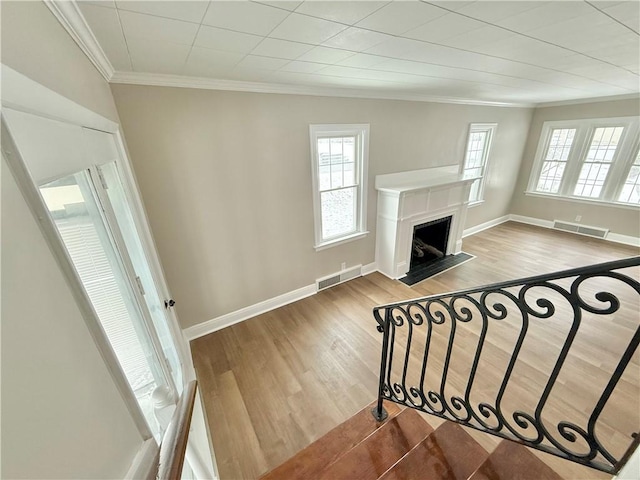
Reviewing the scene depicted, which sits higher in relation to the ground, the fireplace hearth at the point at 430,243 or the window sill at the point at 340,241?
the window sill at the point at 340,241

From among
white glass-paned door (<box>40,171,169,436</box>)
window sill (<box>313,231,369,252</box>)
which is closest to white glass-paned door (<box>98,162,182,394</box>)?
white glass-paned door (<box>40,171,169,436</box>)

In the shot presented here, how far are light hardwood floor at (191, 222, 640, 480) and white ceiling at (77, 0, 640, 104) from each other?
104 inches

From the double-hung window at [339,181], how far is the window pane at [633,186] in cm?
518

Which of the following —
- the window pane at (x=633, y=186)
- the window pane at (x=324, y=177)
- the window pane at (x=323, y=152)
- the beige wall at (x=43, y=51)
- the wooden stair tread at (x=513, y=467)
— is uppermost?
the beige wall at (x=43, y=51)

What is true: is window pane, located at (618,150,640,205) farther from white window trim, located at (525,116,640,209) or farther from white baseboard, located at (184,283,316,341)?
white baseboard, located at (184,283,316,341)

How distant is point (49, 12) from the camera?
925 millimetres

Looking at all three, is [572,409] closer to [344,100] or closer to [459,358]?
[459,358]

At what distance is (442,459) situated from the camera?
1345 millimetres

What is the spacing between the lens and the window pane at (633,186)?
15.0 feet

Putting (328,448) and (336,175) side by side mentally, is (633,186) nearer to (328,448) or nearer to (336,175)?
(336,175)

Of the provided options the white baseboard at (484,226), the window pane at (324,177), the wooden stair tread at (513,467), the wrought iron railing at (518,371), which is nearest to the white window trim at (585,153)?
the white baseboard at (484,226)

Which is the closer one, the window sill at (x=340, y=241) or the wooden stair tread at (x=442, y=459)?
the wooden stair tread at (x=442, y=459)

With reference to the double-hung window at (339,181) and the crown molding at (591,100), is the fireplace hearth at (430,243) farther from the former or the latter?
the crown molding at (591,100)

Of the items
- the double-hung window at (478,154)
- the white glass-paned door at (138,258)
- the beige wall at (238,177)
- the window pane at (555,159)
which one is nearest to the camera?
the white glass-paned door at (138,258)
